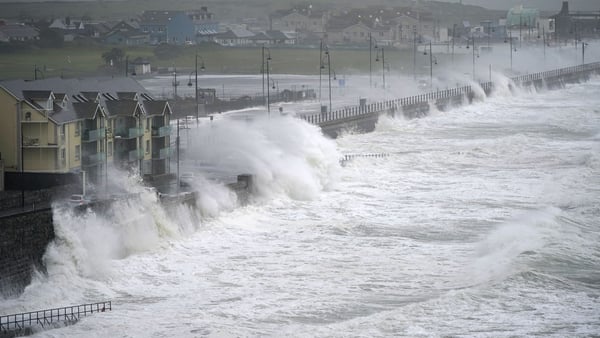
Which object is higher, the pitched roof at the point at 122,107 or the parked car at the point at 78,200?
the pitched roof at the point at 122,107

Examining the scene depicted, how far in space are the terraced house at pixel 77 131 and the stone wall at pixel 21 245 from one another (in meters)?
2.23

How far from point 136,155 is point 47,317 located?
8116mm

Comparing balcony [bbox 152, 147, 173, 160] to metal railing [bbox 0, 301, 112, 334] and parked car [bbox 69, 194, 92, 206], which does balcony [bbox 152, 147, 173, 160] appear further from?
metal railing [bbox 0, 301, 112, 334]

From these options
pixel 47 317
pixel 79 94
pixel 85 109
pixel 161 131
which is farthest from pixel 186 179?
pixel 47 317

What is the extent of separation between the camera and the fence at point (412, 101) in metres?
38.6

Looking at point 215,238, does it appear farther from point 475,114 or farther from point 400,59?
point 400,59

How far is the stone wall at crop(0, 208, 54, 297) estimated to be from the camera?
16219 mm

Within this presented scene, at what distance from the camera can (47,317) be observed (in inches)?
602

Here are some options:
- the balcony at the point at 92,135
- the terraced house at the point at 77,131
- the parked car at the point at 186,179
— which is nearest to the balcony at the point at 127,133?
the terraced house at the point at 77,131

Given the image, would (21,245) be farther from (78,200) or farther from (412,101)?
(412,101)

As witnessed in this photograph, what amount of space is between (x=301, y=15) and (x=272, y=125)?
4591 centimetres

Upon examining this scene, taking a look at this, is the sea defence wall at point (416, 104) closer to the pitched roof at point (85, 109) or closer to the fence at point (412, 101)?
the fence at point (412, 101)

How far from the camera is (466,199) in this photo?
2567cm

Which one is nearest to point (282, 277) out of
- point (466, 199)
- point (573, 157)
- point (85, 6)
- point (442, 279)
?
point (442, 279)
